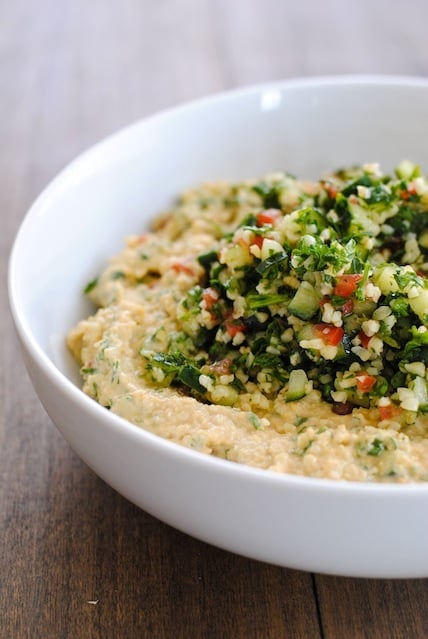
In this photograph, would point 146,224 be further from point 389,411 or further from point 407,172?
point 389,411

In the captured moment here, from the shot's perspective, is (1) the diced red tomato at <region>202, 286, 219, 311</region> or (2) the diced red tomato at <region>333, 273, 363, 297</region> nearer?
(2) the diced red tomato at <region>333, 273, 363, 297</region>

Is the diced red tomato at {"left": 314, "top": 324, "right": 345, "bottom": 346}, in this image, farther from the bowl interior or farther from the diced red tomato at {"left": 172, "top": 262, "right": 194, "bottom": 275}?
the bowl interior

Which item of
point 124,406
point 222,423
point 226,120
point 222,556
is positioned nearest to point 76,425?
point 124,406

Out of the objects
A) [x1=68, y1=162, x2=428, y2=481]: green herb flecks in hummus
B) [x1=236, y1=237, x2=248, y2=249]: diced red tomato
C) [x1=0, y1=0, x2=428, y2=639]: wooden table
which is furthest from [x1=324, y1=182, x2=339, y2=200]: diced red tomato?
[x1=0, y1=0, x2=428, y2=639]: wooden table

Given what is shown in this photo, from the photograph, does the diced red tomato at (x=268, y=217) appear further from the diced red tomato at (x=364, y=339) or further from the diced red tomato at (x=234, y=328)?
the diced red tomato at (x=364, y=339)

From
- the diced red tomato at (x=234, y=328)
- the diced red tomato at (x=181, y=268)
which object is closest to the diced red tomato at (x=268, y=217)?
the diced red tomato at (x=181, y=268)
